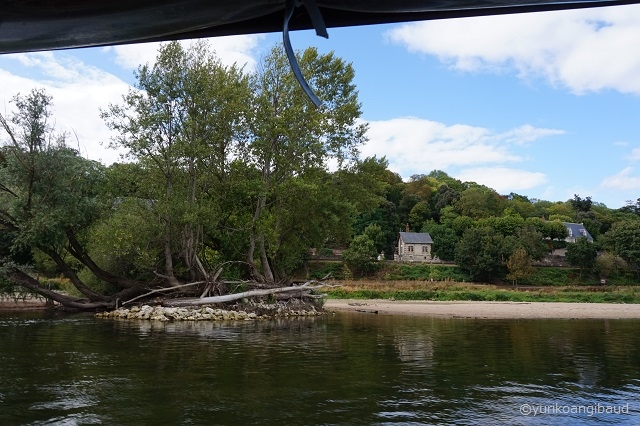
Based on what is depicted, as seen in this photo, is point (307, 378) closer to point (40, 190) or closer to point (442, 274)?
point (40, 190)

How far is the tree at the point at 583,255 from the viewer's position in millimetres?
72000

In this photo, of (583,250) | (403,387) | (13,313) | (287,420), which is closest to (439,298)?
(583,250)

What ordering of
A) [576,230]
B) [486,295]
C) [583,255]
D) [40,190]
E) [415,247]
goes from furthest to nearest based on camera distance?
1. [576,230]
2. [415,247]
3. [583,255]
4. [486,295]
5. [40,190]

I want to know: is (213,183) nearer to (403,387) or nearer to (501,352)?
(501,352)

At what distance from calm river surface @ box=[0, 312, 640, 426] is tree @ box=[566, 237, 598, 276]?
181 ft

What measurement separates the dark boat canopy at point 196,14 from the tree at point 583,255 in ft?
258

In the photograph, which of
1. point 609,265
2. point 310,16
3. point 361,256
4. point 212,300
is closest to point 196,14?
point 310,16

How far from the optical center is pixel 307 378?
12750 mm

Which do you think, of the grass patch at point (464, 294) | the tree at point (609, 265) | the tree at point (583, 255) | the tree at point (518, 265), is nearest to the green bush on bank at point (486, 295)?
the grass patch at point (464, 294)

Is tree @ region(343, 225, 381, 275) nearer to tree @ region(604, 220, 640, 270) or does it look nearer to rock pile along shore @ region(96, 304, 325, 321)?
tree @ region(604, 220, 640, 270)

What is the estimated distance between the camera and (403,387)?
11953mm

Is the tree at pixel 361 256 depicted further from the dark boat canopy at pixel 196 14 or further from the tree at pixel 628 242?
the dark boat canopy at pixel 196 14

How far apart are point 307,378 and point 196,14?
38.3ft

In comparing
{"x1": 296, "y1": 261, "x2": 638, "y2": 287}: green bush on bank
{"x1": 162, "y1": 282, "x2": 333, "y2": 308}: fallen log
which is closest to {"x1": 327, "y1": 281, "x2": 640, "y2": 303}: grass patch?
{"x1": 296, "y1": 261, "x2": 638, "y2": 287}: green bush on bank
